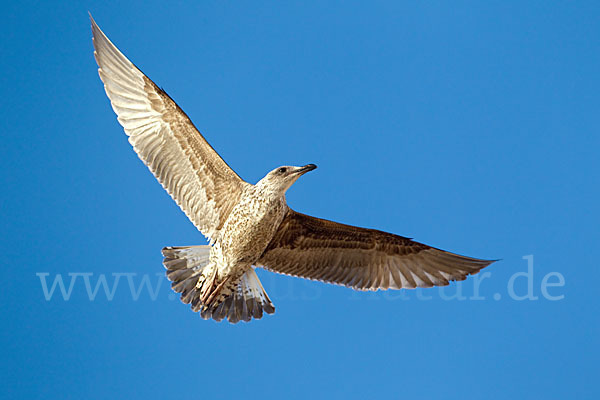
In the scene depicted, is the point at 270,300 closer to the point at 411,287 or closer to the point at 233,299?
the point at 233,299

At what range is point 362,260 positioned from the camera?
9.89 metres

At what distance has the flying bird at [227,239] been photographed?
9500mm

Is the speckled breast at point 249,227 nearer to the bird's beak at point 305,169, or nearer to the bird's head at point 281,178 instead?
the bird's head at point 281,178

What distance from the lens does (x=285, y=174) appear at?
9.29 metres

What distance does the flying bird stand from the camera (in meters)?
9.50

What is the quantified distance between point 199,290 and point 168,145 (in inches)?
62.6

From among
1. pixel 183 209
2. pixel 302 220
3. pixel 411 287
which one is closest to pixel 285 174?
pixel 302 220

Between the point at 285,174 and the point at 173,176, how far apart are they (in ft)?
4.24

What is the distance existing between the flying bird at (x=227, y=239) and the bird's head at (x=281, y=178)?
0.05 ft

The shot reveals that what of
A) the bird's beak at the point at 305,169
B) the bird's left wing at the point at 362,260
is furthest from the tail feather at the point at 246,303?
the bird's beak at the point at 305,169

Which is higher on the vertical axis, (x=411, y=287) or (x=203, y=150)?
(x=203, y=150)

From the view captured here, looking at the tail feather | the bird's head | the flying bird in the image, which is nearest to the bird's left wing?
the flying bird

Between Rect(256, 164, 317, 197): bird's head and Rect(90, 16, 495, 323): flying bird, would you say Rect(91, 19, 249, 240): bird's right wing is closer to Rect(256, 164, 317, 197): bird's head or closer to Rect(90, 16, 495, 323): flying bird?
Rect(90, 16, 495, 323): flying bird

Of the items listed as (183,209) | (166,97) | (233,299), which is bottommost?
(233,299)
